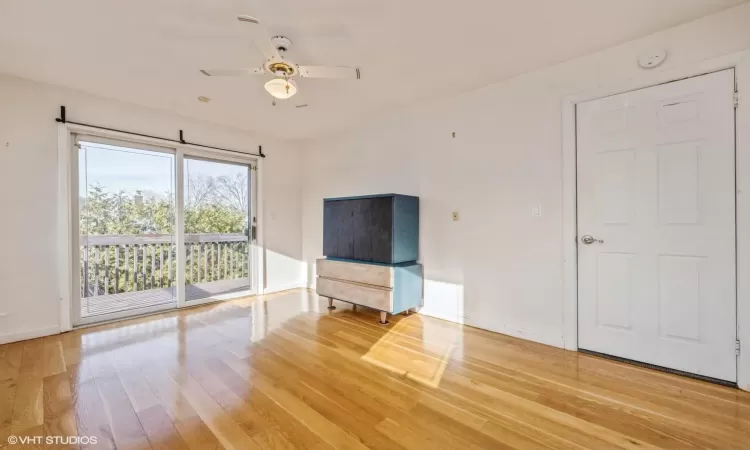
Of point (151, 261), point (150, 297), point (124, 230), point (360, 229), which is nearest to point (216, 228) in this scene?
point (151, 261)

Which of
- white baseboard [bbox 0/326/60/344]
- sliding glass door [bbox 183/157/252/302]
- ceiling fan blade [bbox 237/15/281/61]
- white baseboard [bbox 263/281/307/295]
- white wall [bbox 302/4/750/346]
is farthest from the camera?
white baseboard [bbox 263/281/307/295]

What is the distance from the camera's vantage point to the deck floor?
348cm

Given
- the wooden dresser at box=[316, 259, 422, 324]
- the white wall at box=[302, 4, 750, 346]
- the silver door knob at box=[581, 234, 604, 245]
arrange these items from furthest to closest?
1. the wooden dresser at box=[316, 259, 422, 324]
2. the silver door knob at box=[581, 234, 604, 245]
3. the white wall at box=[302, 4, 750, 346]

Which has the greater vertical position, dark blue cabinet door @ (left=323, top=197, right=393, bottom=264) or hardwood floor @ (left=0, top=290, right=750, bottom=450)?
dark blue cabinet door @ (left=323, top=197, right=393, bottom=264)

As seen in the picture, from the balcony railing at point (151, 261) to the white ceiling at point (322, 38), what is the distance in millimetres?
1651

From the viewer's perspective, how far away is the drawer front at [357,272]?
3385mm

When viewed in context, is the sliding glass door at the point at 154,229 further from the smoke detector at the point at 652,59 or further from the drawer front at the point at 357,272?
the smoke detector at the point at 652,59

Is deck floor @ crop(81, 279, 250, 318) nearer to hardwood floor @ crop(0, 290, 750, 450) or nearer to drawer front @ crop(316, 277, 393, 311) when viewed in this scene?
hardwood floor @ crop(0, 290, 750, 450)

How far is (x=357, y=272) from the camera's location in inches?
144

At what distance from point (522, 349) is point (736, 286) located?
1.44 meters

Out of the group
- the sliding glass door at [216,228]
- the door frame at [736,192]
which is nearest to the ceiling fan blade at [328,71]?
the door frame at [736,192]

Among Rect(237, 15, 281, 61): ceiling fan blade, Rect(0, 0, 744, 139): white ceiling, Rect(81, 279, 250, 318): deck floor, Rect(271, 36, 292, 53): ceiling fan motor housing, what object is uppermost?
Rect(0, 0, 744, 139): white ceiling

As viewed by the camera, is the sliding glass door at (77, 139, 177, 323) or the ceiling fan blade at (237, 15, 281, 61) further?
the sliding glass door at (77, 139, 177, 323)

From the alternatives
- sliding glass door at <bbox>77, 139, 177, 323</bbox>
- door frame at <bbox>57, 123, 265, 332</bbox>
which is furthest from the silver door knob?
sliding glass door at <bbox>77, 139, 177, 323</bbox>
